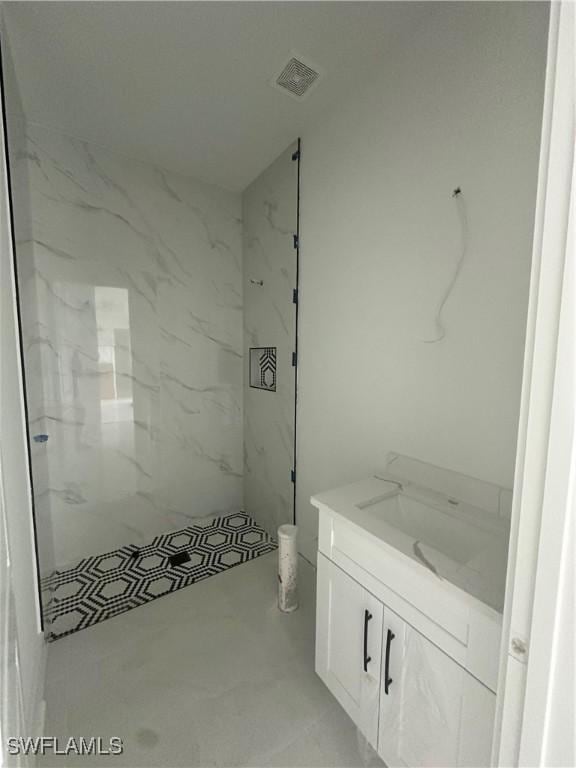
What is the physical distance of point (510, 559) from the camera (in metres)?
0.55

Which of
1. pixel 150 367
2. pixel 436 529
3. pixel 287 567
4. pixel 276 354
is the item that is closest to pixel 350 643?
pixel 436 529

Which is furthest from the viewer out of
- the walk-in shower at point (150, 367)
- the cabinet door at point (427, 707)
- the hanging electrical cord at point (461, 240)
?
the walk-in shower at point (150, 367)

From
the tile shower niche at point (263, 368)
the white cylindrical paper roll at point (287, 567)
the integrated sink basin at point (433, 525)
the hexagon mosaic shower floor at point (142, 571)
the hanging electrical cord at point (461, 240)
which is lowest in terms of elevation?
the hexagon mosaic shower floor at point (142, 571)

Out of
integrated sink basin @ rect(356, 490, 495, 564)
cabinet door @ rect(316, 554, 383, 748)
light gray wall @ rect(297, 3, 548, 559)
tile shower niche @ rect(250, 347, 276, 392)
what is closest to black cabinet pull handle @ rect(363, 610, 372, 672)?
cabinet door @ rect(316, 554, 383, 748)

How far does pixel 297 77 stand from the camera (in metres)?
1.54

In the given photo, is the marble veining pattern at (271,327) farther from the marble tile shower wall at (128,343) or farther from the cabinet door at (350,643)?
the cabinet door at (350,643)

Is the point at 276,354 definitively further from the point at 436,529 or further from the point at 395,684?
the point at 395,684

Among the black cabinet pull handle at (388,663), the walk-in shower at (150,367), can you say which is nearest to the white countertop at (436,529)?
the black cabinet pull handle at (388,663)

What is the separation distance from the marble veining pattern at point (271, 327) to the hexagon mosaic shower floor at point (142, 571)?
0.28 m

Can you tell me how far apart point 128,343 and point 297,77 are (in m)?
1.79

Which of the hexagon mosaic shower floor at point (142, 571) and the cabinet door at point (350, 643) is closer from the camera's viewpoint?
the cabinet door at point (350, 643)

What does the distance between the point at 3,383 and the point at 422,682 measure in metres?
1.44

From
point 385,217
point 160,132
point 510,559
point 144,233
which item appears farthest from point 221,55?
point 510,559

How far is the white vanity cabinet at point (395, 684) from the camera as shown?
0.79 m
